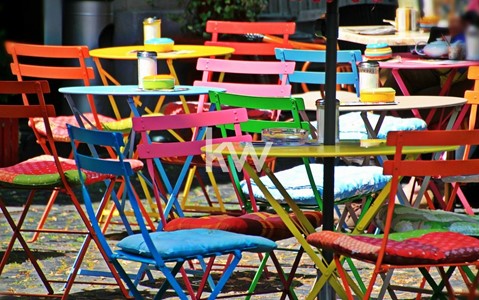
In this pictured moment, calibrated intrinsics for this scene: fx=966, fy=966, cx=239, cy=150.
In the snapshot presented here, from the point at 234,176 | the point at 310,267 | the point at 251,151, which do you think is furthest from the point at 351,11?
the point at 251,151

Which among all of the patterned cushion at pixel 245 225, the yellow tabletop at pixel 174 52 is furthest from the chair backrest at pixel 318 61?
the patterned cushion at pixel 245 225

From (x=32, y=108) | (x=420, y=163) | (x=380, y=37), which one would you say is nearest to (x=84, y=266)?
(x=32, y=108)

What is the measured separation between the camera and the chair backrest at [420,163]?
298cm

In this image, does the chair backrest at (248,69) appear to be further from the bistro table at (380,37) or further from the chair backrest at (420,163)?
the chair backrest at (420,163)

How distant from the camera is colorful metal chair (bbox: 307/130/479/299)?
2992 mm

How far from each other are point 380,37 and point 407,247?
4.46m

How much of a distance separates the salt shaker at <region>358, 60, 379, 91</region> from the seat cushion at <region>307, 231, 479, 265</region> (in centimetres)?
192

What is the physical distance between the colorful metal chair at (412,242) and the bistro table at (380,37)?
405cm

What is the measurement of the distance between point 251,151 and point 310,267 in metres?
2.23

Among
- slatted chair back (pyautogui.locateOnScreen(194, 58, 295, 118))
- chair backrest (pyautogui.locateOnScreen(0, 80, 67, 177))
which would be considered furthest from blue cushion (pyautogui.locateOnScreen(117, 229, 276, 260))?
slatted chair back (pyautogui.locateOnScreen(194, 58, 295, 118))

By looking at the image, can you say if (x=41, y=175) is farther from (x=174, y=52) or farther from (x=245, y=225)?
(x=174, y=52)

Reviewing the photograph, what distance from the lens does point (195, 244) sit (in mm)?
3309

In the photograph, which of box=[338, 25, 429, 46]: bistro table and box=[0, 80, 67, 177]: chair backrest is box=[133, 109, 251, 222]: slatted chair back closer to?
box=[0, 80, 67, 177]: chair backrest

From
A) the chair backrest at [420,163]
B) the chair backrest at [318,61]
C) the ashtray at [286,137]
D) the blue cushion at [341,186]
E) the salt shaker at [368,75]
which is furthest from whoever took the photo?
the chair backrest at [318,61]
